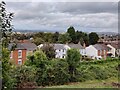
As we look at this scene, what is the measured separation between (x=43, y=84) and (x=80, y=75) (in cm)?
152

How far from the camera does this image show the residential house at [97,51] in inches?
540

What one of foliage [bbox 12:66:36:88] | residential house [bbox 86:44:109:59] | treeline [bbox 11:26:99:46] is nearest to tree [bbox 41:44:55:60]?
foliage [bbox 12:66:36:88]

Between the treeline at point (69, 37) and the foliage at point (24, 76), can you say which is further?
the treeline at point (69, 37)

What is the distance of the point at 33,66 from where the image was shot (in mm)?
7609

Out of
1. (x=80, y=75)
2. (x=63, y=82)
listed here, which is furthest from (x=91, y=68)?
(x=63, y=82)

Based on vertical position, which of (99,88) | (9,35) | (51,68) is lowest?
(99,88)

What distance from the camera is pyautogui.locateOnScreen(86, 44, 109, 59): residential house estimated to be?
1373 cm

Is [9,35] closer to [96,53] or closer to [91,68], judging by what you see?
[91,68]

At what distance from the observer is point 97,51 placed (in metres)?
13.7

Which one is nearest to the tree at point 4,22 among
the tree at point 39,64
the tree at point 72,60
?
the tree at point 39,64

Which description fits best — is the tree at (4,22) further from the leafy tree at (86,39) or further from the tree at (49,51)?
the leafy tree at (86,39)


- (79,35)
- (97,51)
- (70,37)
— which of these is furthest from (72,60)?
(79,35)

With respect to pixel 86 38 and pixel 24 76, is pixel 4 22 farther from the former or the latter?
pixel 86 38

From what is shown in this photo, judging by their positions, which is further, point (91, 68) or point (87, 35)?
point (87, 35)
